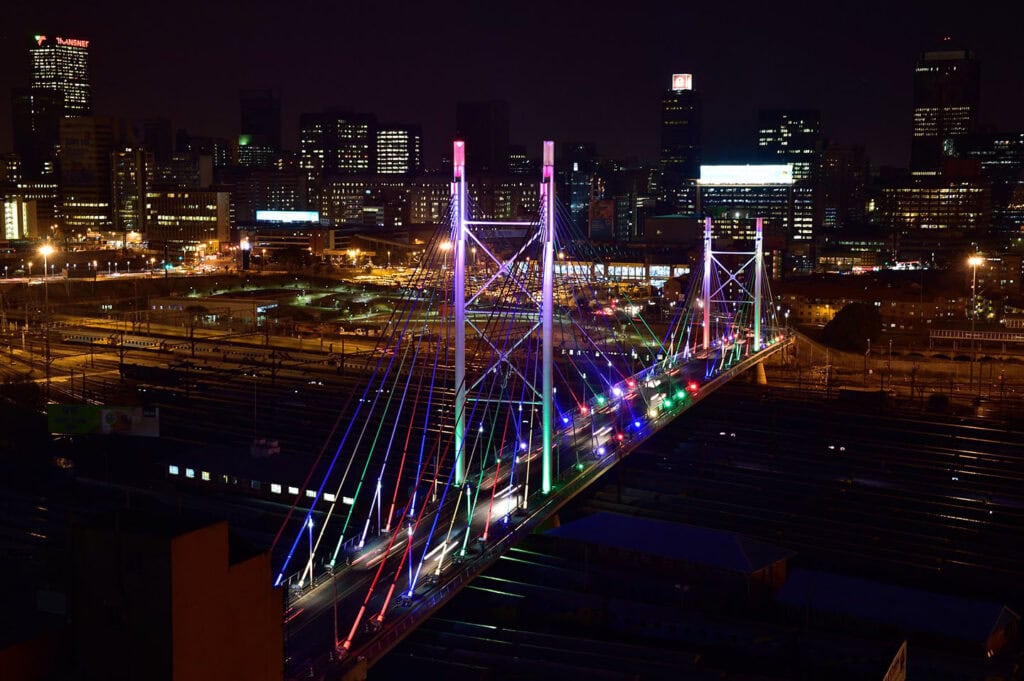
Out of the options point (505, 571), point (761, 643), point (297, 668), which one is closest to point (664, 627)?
point (761, 643)

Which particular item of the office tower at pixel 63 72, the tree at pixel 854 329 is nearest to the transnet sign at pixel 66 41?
the office tower at pixel 63 72

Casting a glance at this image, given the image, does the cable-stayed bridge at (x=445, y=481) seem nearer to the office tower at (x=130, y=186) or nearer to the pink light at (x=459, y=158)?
the pink light at (x=459, y=158)

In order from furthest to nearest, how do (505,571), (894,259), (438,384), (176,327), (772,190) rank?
1. (772,190)
2. (894,259)
3. (176,327)
4. (438,384)
5. (505,571)

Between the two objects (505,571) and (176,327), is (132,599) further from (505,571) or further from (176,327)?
(176,327)

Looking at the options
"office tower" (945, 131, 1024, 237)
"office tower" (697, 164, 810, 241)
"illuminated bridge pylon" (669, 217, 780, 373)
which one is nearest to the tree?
"illuminated bridge pylon" (669, 217, 780, 373)

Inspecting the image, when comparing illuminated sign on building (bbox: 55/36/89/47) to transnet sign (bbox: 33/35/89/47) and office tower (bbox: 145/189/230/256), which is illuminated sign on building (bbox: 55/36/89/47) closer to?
transnet sign (bbox: 33/35/89/47)

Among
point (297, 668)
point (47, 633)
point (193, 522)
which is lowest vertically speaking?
point (297, 668)
